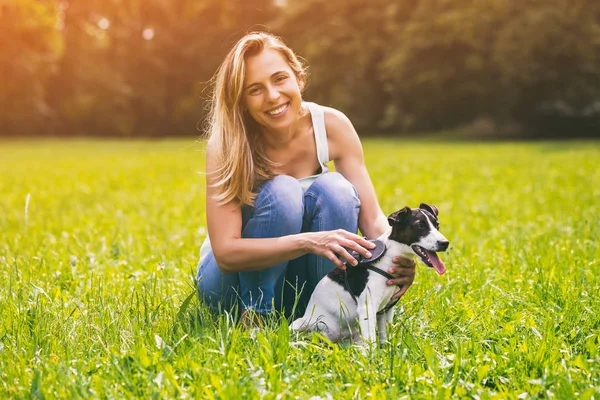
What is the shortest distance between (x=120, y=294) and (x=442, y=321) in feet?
5.53

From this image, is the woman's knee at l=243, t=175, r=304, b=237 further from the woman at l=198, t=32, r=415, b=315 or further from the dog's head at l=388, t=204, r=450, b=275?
the dog's head at l=388, t=204, r=450, b=275

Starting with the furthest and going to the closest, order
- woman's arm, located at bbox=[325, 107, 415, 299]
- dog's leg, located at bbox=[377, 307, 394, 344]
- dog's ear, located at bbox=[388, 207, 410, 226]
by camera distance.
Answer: woman's arm, located at bbox=[325, 107, 415, 299] → dog's leg, located at bbox=[377, 307, 394, 344] → dog's ear, located at bbox=[388, 207, 410, 226]

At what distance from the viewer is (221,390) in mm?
2354

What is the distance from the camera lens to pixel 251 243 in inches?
123

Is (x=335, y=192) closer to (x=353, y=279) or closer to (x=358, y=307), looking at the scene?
(x=353, y=279)

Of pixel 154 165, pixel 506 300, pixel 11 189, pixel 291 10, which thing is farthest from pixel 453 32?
pixel 506 300

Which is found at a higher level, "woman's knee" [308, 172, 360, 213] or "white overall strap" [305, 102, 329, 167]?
"white overall strap" [305, 102, 329, 167]

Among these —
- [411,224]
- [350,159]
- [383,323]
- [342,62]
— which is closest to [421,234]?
[411,224]

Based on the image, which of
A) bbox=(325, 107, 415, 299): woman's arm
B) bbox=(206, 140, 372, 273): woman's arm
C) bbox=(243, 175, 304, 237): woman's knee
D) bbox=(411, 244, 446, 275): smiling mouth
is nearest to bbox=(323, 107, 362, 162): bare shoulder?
bbox=(325, 107, 415, 299): woman's arm

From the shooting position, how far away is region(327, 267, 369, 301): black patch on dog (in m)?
2.85

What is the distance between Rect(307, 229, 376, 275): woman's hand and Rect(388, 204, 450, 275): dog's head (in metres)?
0.15

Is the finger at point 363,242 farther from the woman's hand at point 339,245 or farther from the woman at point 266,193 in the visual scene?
the woman at point 266,193

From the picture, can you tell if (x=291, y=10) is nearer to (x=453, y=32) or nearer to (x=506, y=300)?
(x=453, y=32)

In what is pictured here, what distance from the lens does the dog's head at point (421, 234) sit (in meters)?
2.68
